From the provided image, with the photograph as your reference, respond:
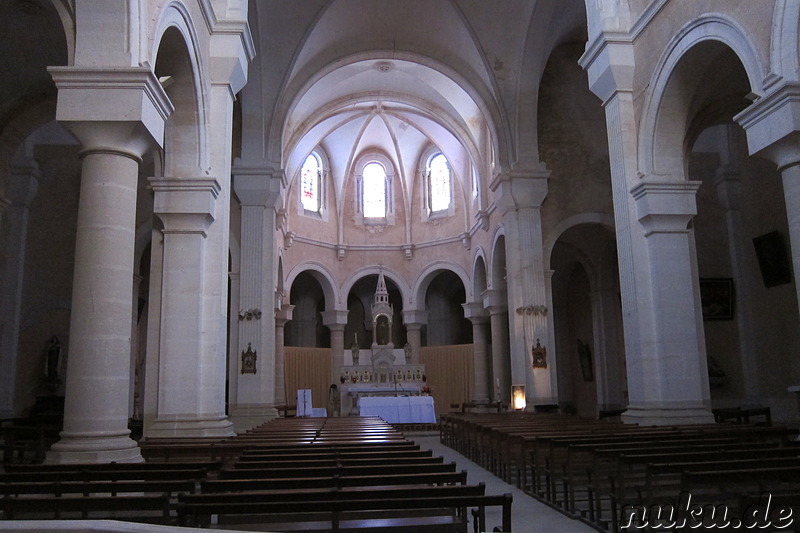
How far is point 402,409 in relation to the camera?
20719 mm

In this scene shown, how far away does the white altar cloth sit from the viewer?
2062cm

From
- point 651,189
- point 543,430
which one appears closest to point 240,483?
point 543,430

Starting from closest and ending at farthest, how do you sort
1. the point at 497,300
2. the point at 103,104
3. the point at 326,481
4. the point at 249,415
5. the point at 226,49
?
1. the point at 326,481
2. the point at 103,104
3. the point at 226,49
4. the point at 249,415
5. the point at 497,300

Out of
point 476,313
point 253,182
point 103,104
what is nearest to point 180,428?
point 103,104

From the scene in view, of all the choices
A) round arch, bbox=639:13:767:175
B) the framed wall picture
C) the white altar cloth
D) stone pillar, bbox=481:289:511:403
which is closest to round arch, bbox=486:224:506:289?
stone pillar, bbox=481:289:511:403

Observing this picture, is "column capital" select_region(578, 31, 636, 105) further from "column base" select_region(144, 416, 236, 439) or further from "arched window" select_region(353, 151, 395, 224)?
"arched window" select_region(353, 151, 395, 224)

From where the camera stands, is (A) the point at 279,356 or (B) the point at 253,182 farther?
(A) the point at 279,356

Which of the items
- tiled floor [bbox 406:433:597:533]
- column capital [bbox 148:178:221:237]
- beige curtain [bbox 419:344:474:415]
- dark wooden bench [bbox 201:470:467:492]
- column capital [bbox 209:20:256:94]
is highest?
column capital [bbox 209:20:256:94]

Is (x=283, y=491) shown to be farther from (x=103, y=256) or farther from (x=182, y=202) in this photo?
(x=182, y=202)

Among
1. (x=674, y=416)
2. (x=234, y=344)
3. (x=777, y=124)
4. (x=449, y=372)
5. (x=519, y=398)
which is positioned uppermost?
(x=777, y=124)

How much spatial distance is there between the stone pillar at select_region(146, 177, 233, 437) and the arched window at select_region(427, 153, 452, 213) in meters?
20.1

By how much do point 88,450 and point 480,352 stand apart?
20.5 metres

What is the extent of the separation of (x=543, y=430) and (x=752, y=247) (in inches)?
386

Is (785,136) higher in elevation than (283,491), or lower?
higher
